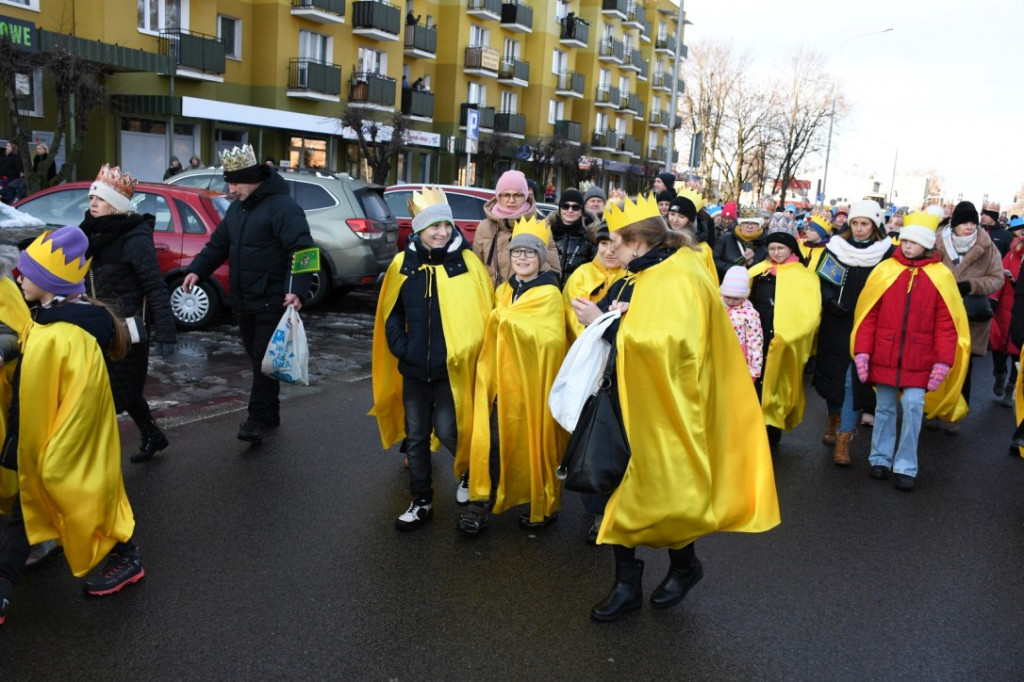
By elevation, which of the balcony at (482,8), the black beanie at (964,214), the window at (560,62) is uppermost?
the balcony at (482,8)

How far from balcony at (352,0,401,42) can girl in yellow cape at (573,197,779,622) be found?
3386 cm

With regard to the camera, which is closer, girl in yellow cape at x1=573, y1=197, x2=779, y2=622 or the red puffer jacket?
girl in yellow cape at x1=573, y1=197, x2=779, y2=622

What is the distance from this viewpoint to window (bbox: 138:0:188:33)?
2739 cm

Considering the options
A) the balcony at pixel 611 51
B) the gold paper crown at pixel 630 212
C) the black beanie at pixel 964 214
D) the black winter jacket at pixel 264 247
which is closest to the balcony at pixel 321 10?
the balcony at pixel 611 51

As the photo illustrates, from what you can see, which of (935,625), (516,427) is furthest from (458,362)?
(935,625)

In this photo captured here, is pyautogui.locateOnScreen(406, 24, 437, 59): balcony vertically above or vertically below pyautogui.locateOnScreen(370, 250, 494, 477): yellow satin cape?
above

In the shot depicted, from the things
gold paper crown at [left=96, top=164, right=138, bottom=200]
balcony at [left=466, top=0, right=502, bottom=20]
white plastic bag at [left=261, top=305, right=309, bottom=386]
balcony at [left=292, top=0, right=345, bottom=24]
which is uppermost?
balcony at [left=466, top=0, right=502, bottom=20]

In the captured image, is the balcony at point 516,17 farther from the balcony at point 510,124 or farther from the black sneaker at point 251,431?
the black sneaker at point 251,431

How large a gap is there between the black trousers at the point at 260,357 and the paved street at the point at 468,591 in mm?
266

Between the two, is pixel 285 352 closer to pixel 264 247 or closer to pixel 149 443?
pixel 264 247

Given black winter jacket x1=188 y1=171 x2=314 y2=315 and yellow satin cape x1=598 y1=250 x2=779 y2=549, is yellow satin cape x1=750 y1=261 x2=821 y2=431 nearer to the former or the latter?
yellow satin cape x1=598 y1=250 x2=779 y2=549

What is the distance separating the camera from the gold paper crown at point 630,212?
3947mm

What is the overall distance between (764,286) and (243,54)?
28392 mm

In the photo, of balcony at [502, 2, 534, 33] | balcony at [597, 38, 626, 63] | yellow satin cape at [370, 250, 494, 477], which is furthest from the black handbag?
balcony at [597, 38, 626, 63]
